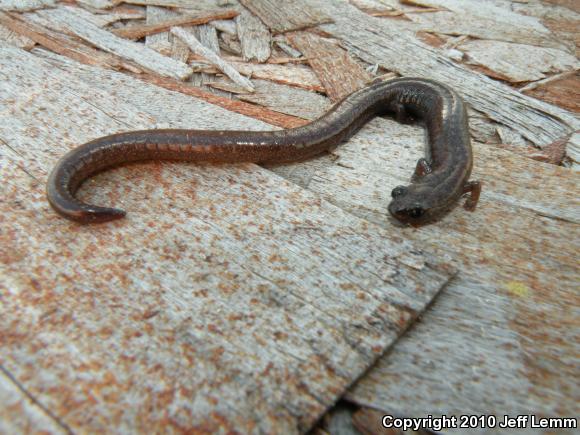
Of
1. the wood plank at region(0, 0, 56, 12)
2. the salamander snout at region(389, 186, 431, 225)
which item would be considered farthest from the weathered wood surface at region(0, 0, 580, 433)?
the wood plank at region(0, 0, 56, 12)

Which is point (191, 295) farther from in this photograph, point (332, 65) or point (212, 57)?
point (332, 65)

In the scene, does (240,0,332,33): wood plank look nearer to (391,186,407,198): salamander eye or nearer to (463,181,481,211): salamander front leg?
(391,186,407,198): salamander eye

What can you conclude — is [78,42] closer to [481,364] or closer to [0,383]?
[0,383]

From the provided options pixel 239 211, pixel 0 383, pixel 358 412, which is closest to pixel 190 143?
pixel 239 211

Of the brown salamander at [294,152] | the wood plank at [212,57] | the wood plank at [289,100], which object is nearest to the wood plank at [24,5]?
the wood plank at [212,57]

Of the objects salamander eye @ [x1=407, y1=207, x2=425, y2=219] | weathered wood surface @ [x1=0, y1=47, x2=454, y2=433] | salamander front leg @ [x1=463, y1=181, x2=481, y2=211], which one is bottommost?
weathered wood surface @ [x1=0, y1=47, x2=454, y2=433]
